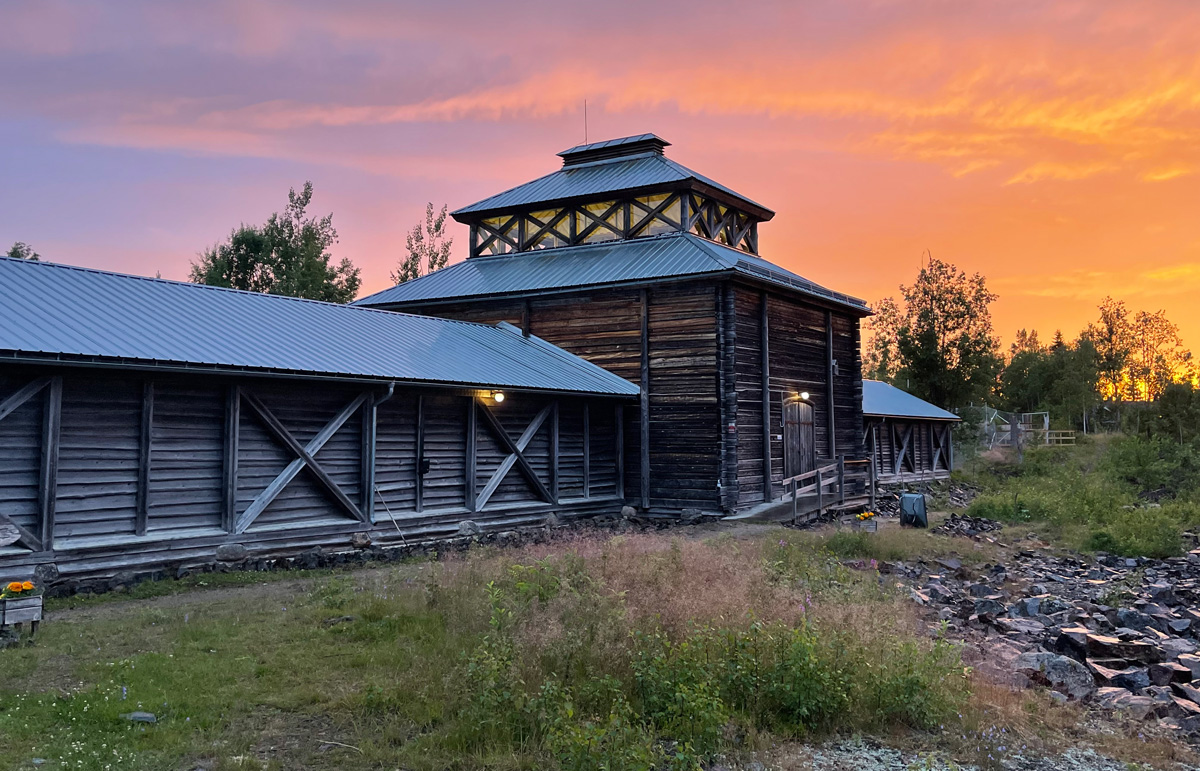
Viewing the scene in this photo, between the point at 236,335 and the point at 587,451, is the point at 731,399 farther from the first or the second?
the point at 236,335

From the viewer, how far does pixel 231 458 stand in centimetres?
1332

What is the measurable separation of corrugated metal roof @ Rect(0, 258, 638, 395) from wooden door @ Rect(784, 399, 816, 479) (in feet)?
17.4

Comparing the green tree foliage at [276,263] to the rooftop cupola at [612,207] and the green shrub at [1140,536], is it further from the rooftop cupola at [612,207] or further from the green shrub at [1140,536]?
the green shrub at [1140,536]

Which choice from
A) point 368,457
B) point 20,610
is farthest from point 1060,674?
point 368,457

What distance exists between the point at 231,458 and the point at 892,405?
30477mm

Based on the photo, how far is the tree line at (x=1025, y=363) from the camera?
189 feet

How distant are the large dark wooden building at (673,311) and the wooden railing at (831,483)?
526mm

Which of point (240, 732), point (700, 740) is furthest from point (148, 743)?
point (700, 740)

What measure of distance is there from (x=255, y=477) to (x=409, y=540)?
3362 mm

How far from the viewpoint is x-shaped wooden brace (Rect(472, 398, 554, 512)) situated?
17984 millimetres

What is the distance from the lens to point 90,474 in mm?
11805

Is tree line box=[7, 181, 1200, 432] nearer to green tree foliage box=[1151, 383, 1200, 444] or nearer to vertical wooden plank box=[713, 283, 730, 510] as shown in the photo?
green tree foliage box=[1151, 383, 1200, 444]

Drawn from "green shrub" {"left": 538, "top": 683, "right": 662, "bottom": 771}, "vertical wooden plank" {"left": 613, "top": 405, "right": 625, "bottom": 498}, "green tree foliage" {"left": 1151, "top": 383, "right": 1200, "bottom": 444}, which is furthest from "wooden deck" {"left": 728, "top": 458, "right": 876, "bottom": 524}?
"green tree foliage" {"left": 1151, "top": 383, "right": 1200, "bottom": 444}

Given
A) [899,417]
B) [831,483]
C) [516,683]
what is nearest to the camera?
[516,683]
